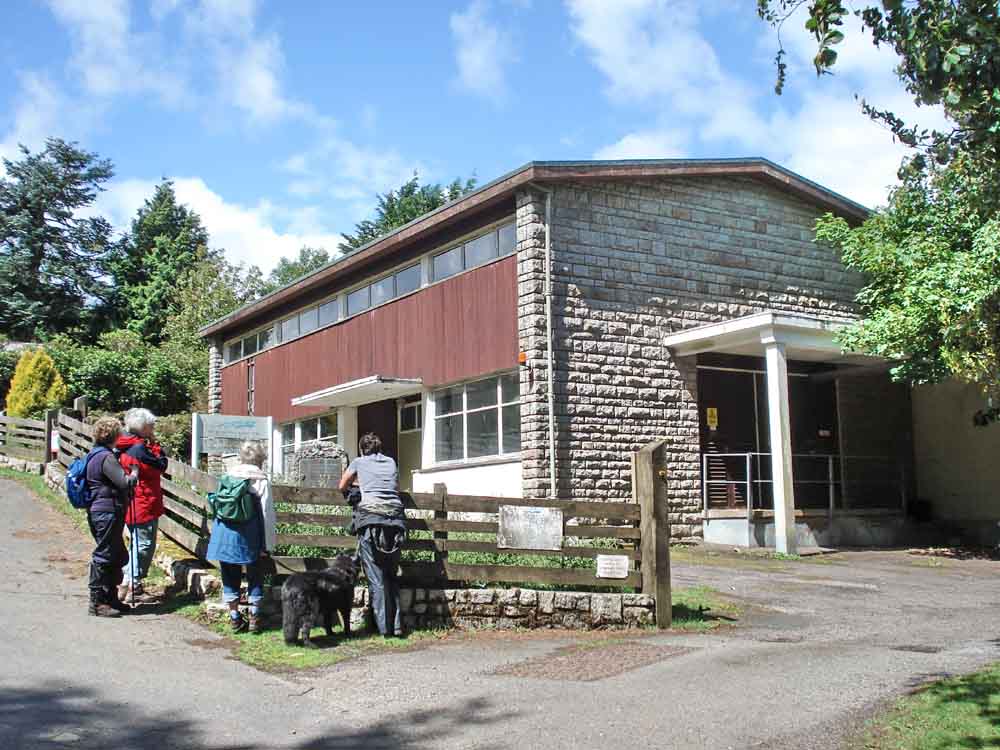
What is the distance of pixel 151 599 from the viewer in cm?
909

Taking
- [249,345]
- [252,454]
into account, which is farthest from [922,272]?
[249,345]

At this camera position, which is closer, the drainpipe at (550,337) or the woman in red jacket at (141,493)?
the woman in red jacket at (141,493)

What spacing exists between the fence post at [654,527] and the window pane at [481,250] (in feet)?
27.8

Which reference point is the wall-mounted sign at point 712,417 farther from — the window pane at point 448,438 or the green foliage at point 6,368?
the green foliage at point 6,368

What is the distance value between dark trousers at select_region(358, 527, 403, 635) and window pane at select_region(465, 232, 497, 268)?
9.71m

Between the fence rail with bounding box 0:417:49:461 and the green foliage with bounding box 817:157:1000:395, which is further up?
the green foliage with bounding box 817:157:1000:395

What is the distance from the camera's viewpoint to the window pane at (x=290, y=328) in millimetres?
24875

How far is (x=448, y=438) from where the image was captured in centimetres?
1869

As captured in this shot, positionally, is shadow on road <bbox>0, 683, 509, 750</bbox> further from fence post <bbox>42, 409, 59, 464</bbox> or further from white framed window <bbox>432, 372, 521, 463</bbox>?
fence post <bbox>42, 409, 59, 464</bbox>

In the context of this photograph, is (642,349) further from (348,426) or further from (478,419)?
(348,426)

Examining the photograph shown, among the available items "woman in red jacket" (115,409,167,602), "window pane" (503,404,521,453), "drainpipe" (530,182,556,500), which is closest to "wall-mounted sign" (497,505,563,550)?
"woman in red jacket" (115,409,167,602)

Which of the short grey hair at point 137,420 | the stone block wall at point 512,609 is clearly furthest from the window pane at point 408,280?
Result: the stone block wall at point 512,609

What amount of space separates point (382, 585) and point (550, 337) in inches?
325

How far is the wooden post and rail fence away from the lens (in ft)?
29.6
